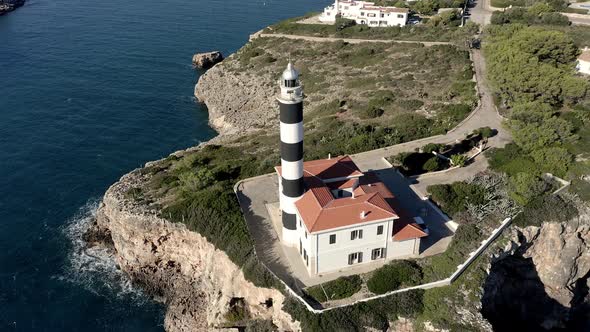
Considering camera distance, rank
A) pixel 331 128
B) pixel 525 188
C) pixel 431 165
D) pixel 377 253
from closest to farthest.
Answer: pixel 377 253, pixel 525 188, pixel 431 165, pixel 331 128

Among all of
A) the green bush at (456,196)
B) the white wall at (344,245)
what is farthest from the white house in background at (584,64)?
the white wall at (344,245)

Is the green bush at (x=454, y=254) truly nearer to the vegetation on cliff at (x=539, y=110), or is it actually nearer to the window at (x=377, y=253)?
the window at (x=377, y=253)

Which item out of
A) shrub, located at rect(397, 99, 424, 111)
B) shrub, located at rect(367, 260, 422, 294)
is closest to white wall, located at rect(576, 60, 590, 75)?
shrub, located at rect(397, 99, 424, 111)

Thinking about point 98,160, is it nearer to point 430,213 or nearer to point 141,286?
point 141,286

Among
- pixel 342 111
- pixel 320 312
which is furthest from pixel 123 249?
pixel 342 111

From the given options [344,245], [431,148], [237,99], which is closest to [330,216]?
[344,245]

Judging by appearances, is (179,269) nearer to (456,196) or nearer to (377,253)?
(377,253)

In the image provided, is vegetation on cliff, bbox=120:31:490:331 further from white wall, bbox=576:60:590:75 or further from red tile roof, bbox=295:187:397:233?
white wall, bbox=576:60:590:75
